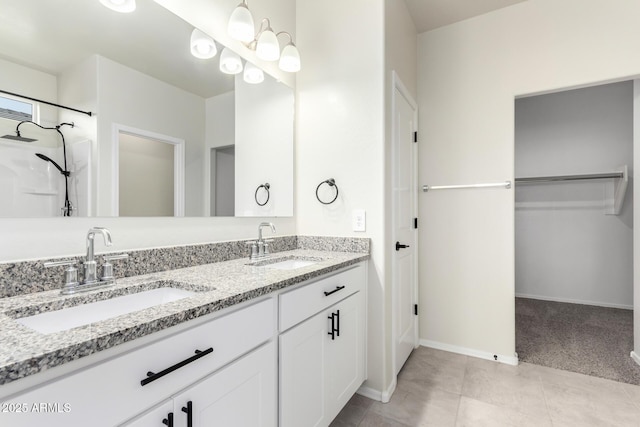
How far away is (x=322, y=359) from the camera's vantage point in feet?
4.63

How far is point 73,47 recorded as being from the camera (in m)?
1.12

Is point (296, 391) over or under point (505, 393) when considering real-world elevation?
over

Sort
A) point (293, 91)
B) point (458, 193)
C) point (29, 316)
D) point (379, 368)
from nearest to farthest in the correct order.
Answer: point (29, 316), point (379, 368), point (293, 91), point (458, 193)

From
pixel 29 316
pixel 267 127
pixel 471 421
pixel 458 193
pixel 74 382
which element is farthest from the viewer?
pixel 458 193

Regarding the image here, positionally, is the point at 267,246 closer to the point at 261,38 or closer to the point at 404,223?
the point at 404,223

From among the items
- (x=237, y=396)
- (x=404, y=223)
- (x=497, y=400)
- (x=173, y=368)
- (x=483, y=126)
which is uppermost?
(x=483, y=126)

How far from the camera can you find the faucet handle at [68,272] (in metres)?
0.98

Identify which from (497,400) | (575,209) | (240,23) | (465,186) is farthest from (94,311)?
(575,209)

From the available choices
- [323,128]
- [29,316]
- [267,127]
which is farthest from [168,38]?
[29,316]

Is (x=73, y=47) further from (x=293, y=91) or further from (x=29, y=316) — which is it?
(x=293, y=91)

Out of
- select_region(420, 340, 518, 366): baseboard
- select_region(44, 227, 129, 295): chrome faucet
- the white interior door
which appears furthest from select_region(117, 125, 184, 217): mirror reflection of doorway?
select_region(420, 340, 518, 366): baseboard

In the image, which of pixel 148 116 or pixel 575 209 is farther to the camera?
pixel 575 209

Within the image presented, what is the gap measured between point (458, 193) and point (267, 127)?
62.5 inches

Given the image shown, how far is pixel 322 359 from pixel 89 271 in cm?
98
